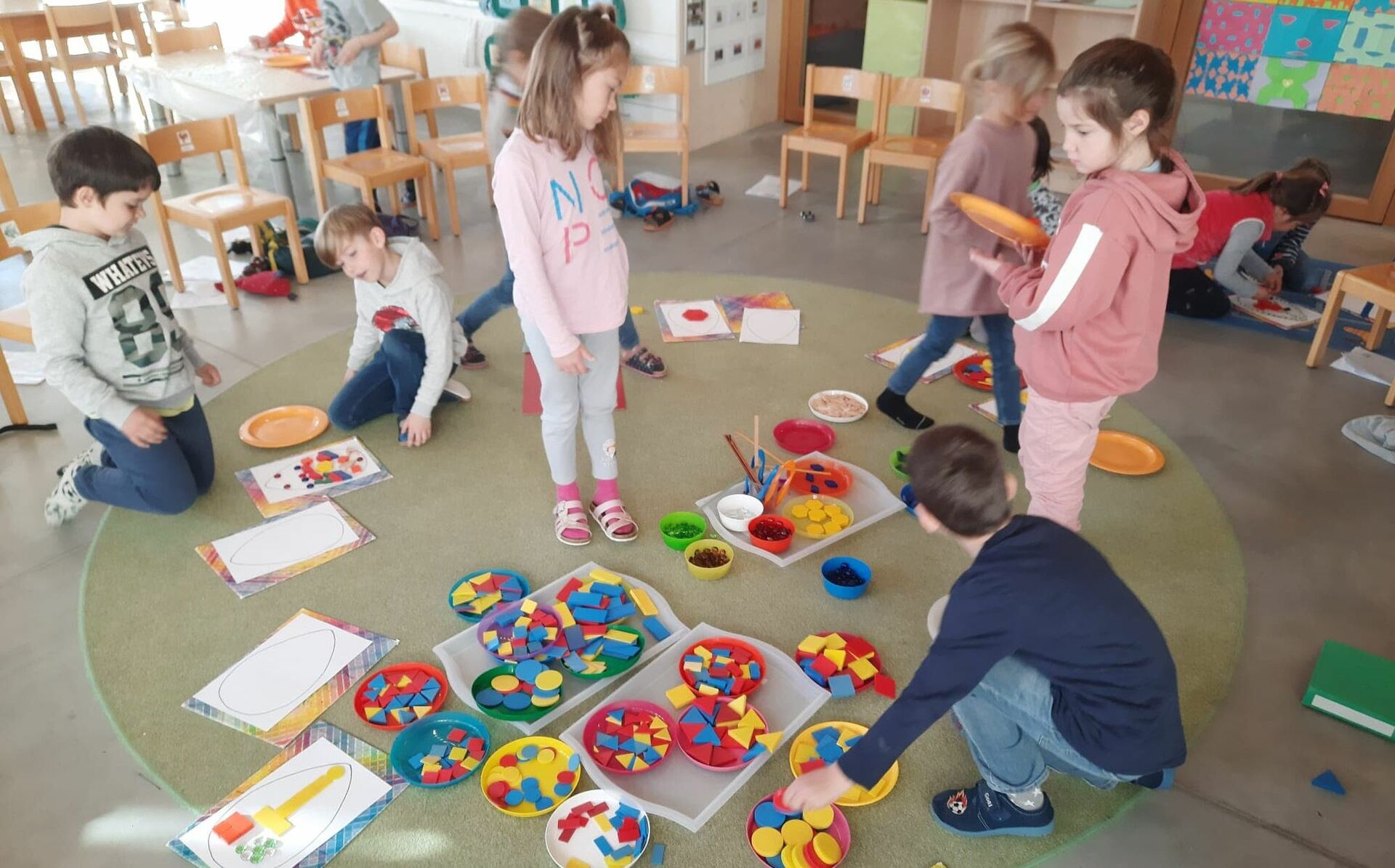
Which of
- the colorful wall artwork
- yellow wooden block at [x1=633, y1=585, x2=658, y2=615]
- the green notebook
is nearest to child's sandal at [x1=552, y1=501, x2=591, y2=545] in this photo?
yellow wooden block at [x1=633, y1=585, x2=658, y2=615]

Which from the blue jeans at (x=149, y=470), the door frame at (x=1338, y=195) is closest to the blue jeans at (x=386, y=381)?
the blue jeans at (x=149, y=470)

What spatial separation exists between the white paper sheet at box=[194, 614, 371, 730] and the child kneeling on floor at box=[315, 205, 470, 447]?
2.67 feet

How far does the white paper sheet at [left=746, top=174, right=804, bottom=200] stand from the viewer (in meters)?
5.11

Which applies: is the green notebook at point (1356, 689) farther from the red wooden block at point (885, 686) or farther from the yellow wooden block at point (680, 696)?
the yellow wooden block at point (680, 696)

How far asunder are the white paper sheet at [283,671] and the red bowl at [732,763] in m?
0.78

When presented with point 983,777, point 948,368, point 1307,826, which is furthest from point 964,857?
point 948,368

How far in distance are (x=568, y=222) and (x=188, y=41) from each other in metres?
4.51

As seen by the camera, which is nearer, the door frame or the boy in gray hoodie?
the boy in gray hoodie

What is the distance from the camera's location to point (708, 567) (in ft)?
7.53

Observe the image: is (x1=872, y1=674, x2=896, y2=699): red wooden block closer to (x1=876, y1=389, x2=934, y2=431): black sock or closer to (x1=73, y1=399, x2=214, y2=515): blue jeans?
(x1=876, y1=389, x2=934, y2=431): black sock

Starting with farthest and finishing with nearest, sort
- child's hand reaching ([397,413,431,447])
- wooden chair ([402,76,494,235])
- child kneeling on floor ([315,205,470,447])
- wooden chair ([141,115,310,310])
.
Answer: wooden chair ([402,76,494,235]) < wooden chair ([141,115,310,310]) < child's hand reaching ([397,413,431,447]) < child kneeling on floor ([315,205,470,447])

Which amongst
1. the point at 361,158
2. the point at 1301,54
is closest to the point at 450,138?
the point at 361,158

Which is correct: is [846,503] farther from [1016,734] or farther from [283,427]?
[283,427]

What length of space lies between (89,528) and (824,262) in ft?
9.88
